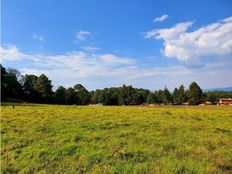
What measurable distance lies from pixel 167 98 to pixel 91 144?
130m

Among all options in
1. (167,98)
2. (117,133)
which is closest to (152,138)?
(117,133)

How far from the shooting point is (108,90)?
149000mm

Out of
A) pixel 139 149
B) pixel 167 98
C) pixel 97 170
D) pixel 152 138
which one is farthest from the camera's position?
pixel 167 98

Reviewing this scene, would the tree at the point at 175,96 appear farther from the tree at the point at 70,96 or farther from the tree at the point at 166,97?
the tree at the point at 70,96

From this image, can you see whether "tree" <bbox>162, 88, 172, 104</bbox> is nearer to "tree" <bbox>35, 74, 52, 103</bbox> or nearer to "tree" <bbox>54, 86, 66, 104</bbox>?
"tree" <bbox>54, 86, 66, 104</bbox>

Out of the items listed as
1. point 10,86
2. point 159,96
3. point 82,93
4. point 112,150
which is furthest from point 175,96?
point 112,150

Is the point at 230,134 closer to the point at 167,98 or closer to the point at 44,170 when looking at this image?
the point at 44,170

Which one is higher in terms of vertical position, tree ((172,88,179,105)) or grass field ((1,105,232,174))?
tree ((172,88,179,105))

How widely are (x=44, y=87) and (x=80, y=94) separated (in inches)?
1287

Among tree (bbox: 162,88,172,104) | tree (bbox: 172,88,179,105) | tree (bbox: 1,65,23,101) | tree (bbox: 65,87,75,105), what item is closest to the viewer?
tree (bbox: 1,65,23,101)

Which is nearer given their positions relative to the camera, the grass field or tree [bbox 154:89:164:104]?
the grass field

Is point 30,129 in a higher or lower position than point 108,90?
lower

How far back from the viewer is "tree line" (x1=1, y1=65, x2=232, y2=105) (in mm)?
91938

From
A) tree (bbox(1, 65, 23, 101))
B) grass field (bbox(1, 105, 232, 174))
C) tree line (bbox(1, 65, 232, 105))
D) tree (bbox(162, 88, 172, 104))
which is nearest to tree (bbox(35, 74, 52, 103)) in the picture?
tree line (bbox(1, 65, 232, 105))
